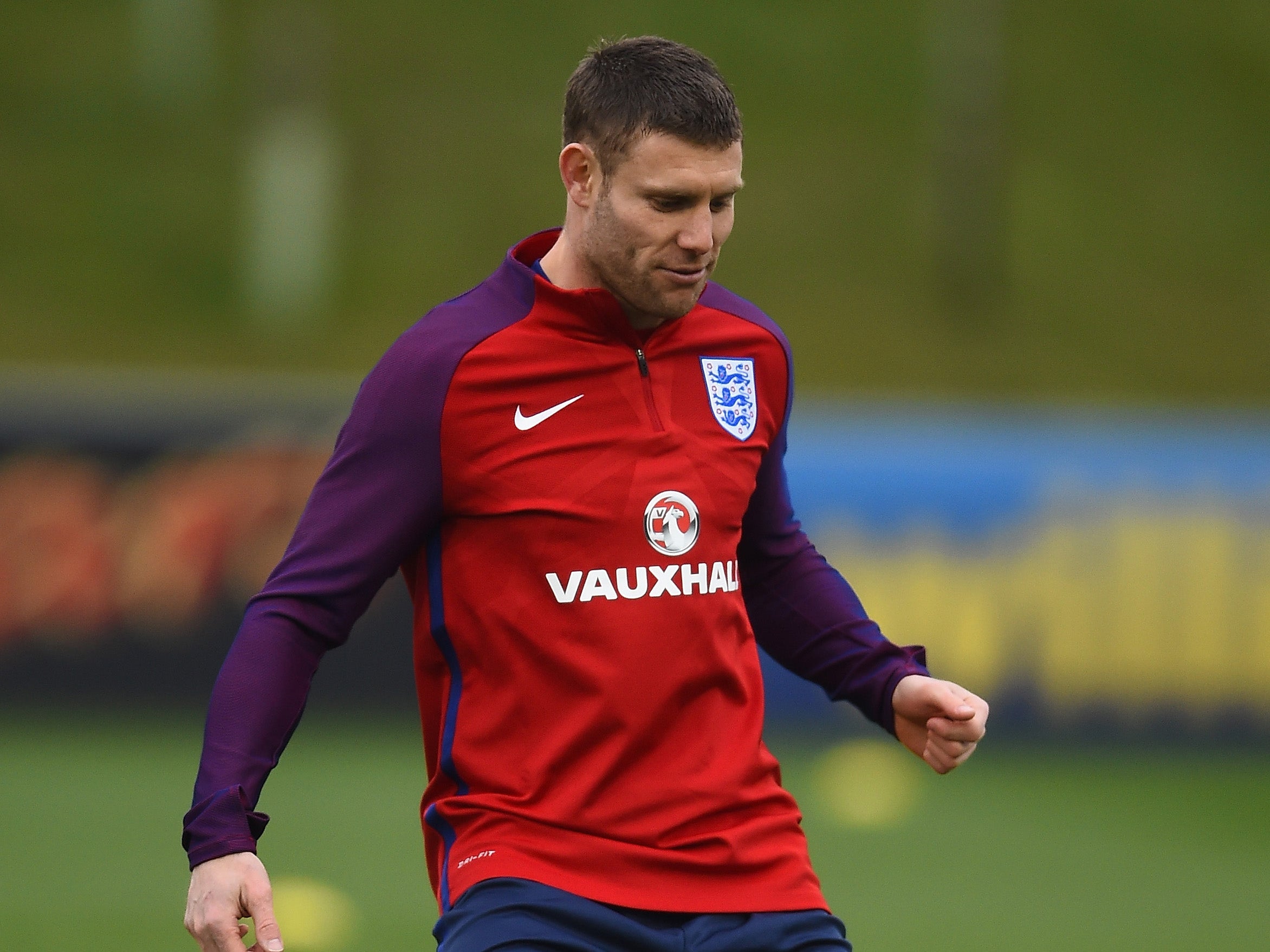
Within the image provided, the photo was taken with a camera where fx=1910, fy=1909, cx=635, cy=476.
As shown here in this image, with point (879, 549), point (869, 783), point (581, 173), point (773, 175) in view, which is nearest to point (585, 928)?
point (581, 173)

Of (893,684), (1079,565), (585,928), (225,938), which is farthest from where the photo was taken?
(1079,565)

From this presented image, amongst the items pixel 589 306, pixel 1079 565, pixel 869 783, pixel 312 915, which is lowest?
pixel 869 783

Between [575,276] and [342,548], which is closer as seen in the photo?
[342,548]

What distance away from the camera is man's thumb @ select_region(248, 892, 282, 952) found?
267 centimetres

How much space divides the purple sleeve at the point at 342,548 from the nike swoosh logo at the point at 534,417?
0.13m

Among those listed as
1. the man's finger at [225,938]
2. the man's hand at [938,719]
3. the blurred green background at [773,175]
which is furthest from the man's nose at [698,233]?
the blurred green background at [773,175]

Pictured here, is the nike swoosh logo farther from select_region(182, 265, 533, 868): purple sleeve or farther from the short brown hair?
the short brown hair

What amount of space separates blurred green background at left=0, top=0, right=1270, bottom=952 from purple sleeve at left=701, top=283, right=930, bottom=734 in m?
4.24

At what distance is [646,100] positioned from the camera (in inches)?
118

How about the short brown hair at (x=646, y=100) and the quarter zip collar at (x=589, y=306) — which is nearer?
the short brown hair at (x=646, y=100)

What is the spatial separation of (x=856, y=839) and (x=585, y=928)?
4.66m

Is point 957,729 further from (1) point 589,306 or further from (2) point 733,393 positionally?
(1) point 589,306

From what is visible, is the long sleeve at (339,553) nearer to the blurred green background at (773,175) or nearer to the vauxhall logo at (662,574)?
the vauxhall logo at (662,574)

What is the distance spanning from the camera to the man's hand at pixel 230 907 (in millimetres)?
2666
